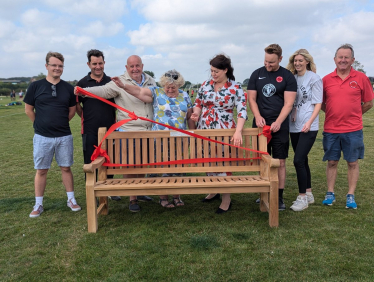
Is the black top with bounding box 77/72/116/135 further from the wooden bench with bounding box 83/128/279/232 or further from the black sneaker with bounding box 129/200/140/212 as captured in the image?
the black sneaker with bounding box 129/200/140/212

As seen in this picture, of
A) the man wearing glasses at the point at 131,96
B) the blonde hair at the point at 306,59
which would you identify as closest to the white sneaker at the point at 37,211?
the man wearing glasses at the point at 131,96

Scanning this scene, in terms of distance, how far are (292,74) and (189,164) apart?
5.94 ft

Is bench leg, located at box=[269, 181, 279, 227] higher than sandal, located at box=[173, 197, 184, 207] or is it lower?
higher

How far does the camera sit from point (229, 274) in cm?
319

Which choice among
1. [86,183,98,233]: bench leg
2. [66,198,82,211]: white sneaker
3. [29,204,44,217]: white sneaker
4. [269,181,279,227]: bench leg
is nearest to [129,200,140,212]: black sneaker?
[66,198,82,211]: white sneaker

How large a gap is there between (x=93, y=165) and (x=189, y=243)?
1.46 m

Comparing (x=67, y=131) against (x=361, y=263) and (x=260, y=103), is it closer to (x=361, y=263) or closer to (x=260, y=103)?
(x=260, y=103)

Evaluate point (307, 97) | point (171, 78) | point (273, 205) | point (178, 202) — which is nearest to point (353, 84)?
point (307, 97)

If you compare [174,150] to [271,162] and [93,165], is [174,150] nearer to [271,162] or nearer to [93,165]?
[93,165]

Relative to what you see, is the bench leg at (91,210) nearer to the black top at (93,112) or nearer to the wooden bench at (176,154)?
the wooden bench at (176,154)

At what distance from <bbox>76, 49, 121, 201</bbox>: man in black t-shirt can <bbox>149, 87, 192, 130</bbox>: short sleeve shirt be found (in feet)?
2.26

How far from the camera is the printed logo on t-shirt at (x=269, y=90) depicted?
4602 mm

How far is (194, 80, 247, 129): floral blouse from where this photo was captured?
4.63m

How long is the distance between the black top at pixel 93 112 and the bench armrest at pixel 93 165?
0.59m
